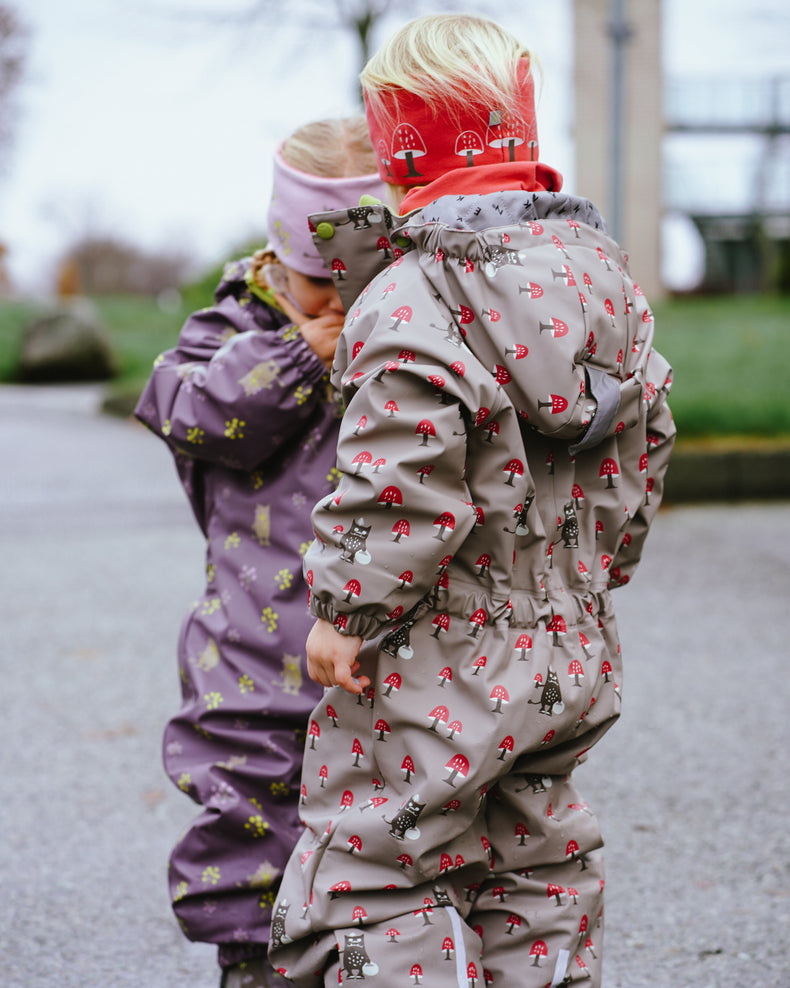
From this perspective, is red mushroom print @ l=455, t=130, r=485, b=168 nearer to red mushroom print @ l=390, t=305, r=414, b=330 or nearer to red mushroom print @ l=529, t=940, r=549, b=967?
red mushroom print @ l=390, t=305, r=414, b=330

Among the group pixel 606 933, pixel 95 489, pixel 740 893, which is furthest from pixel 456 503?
Answer: pixel 95 489

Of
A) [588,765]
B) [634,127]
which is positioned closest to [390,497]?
[588,765]

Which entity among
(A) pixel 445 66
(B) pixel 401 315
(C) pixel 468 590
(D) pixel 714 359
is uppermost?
(A) pixel 445 66

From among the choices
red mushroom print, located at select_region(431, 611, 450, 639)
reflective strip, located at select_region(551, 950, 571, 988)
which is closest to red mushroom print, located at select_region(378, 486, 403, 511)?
red mushroom print, located at select_region(431, 611, 450, 639)

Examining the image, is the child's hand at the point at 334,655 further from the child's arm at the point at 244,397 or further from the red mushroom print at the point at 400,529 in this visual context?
the child's arm at the point at 244,397

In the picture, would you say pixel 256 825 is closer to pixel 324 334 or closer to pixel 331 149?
pixel 324 334

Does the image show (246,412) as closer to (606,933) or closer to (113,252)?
(606,933)

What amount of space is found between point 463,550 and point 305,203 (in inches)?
27.2

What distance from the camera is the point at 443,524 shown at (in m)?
1.46

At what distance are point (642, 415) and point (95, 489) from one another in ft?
22.2

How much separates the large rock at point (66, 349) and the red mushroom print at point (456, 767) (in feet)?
51.4

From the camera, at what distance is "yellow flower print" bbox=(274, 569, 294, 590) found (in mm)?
1939

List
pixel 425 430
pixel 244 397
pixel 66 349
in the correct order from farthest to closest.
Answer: pixel 66 349, pixel 244 397, pixel 425 430

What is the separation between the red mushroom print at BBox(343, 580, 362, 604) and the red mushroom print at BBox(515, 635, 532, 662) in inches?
10.1
